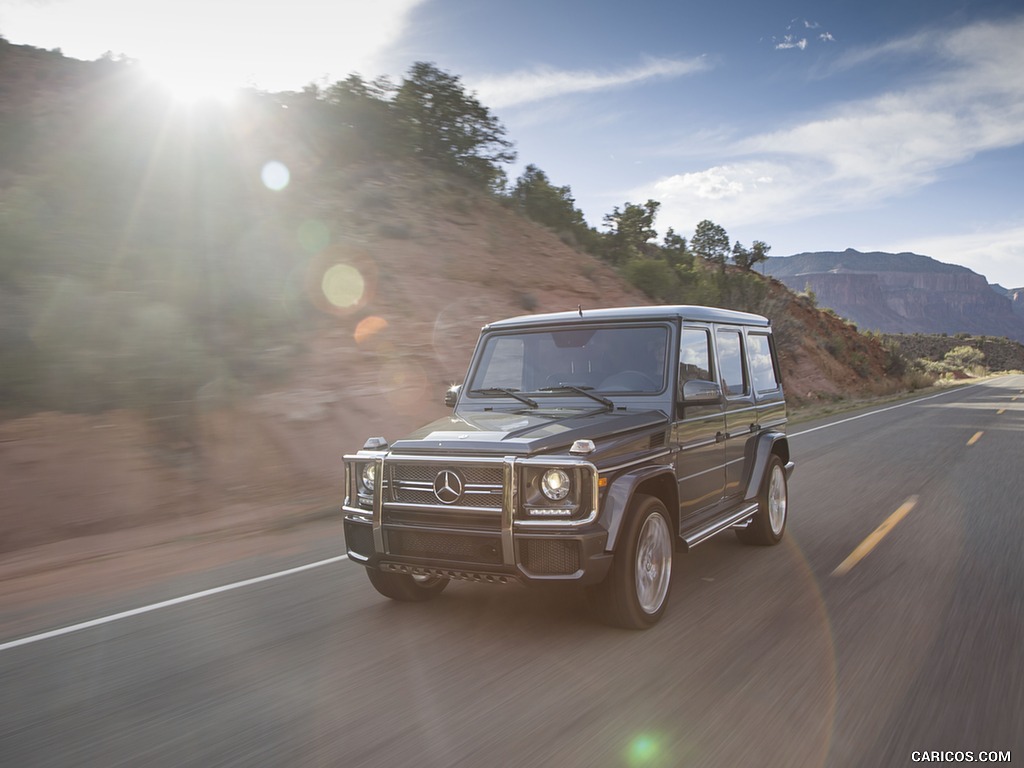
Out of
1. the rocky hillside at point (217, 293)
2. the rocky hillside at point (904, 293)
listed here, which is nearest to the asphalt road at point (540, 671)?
the rocky hillside at point (217, 293)

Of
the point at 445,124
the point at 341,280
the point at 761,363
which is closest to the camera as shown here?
the point at 761,363

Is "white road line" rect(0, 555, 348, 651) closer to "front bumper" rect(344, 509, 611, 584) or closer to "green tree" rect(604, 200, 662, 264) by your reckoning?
"front bumper" rect(344, 509, 611, 584)

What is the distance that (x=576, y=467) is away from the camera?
4.45m

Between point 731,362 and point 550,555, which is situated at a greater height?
point 731,362

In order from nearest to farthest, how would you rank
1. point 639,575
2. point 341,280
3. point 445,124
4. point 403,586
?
point 639,575 < point 403,586 < point 341,280 < point 445,124

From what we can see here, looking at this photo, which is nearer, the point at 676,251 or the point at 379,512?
the point at 379,512

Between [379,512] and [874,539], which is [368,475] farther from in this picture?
[874,539]

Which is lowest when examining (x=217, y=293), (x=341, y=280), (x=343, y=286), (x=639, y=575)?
(x=639, y=575)

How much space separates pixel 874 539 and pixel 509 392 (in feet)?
12.4

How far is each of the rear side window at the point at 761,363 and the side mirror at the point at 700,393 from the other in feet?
4.98

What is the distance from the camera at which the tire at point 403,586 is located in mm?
5375

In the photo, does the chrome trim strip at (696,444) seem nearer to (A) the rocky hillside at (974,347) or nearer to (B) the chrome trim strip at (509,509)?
(B) the chrome trim strip at (509,509)

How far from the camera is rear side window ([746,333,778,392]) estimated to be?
289 inches

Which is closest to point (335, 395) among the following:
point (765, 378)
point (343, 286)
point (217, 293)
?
point (217, 293)
